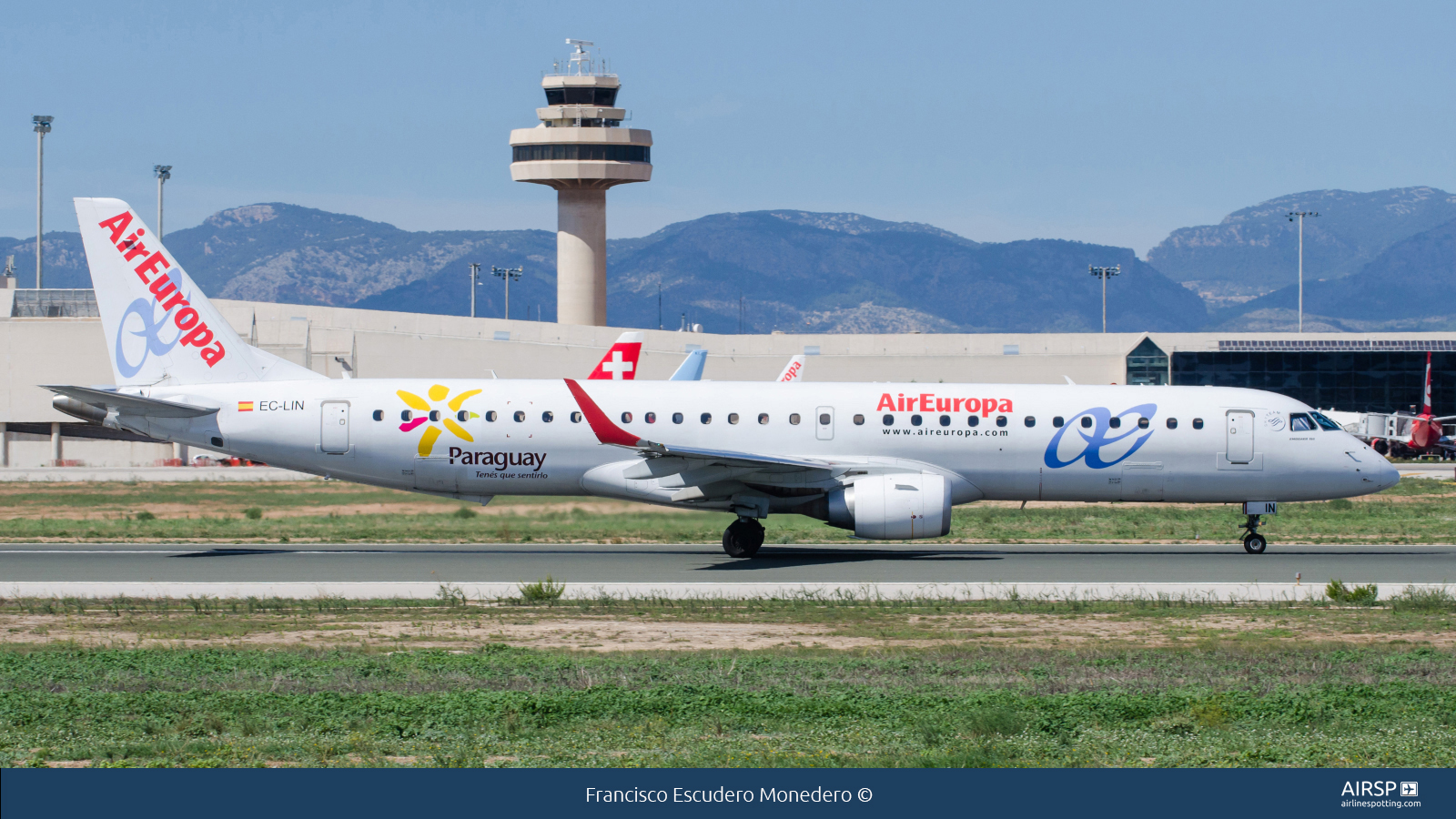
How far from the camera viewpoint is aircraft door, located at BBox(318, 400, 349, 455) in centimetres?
2973

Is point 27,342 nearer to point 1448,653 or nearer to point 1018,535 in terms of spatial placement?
point 1018,535

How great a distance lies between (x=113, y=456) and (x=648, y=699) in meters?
77.2

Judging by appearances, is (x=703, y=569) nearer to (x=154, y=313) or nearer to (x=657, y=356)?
(x=154, y=313)

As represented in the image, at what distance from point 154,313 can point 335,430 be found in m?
5.02

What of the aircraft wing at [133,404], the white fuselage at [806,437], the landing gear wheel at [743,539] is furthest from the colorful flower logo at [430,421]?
the landing gear wheel at [743,539]

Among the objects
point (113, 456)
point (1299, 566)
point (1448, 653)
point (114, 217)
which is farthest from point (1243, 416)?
point (113, 456)

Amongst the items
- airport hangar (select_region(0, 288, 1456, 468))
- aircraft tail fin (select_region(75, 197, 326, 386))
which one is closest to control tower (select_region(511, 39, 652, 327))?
airport hangar (select_region(0, 288, 1456, 468))

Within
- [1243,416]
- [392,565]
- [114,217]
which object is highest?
[114,217]

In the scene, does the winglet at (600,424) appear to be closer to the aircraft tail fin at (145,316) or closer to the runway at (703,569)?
the runway at (703,569)

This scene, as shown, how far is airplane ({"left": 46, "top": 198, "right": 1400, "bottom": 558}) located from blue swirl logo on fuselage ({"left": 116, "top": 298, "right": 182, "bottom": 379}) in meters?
0.88

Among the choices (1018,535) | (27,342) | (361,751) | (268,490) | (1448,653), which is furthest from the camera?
(27,342)

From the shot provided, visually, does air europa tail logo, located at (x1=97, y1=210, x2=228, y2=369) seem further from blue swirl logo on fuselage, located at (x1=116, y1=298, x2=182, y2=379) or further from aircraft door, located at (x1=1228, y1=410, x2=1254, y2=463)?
aircraft door, located at (x1=1228, y1=410, x2=1254, y2=463)

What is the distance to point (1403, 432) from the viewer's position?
81.1 metres

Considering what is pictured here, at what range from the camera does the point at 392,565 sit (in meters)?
27.1
